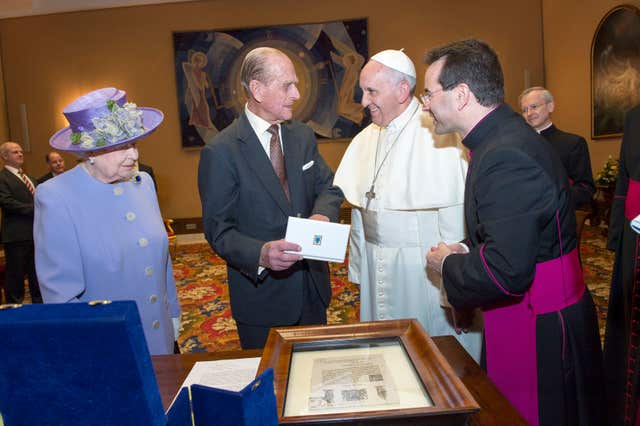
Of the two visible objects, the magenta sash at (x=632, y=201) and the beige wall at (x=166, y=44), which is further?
the beige wall at (x=166, y=44)

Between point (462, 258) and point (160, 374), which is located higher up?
point (462, 258)

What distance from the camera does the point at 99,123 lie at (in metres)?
1.85

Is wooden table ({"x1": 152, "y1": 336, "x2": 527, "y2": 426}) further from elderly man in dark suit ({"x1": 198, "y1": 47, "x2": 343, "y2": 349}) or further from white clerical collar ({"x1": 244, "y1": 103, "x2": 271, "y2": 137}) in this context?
white clerical collar ({"x1": 244, "y1": 103, "x2": 271, "y2": 137})

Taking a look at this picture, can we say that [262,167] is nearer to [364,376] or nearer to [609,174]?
[364,376]

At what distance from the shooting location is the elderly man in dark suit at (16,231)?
6.00m

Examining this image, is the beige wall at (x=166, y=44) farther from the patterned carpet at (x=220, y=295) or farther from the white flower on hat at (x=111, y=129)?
the white flower on hat at (x=111, y=129)

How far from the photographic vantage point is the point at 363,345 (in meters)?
1.38

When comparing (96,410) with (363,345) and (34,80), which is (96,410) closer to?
(363,345)

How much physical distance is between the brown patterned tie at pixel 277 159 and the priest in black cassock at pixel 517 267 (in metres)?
0.90

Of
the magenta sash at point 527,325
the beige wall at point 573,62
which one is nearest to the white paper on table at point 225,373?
the magenta sash at point 527,325

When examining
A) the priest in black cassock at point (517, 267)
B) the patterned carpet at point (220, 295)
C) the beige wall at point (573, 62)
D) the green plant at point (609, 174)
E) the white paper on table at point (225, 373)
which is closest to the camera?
the white paper on table at point (225, 373)

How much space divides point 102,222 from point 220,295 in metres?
4.31

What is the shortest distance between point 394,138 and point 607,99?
22.1 ft

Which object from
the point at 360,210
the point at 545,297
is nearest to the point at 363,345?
the point at 545,297
